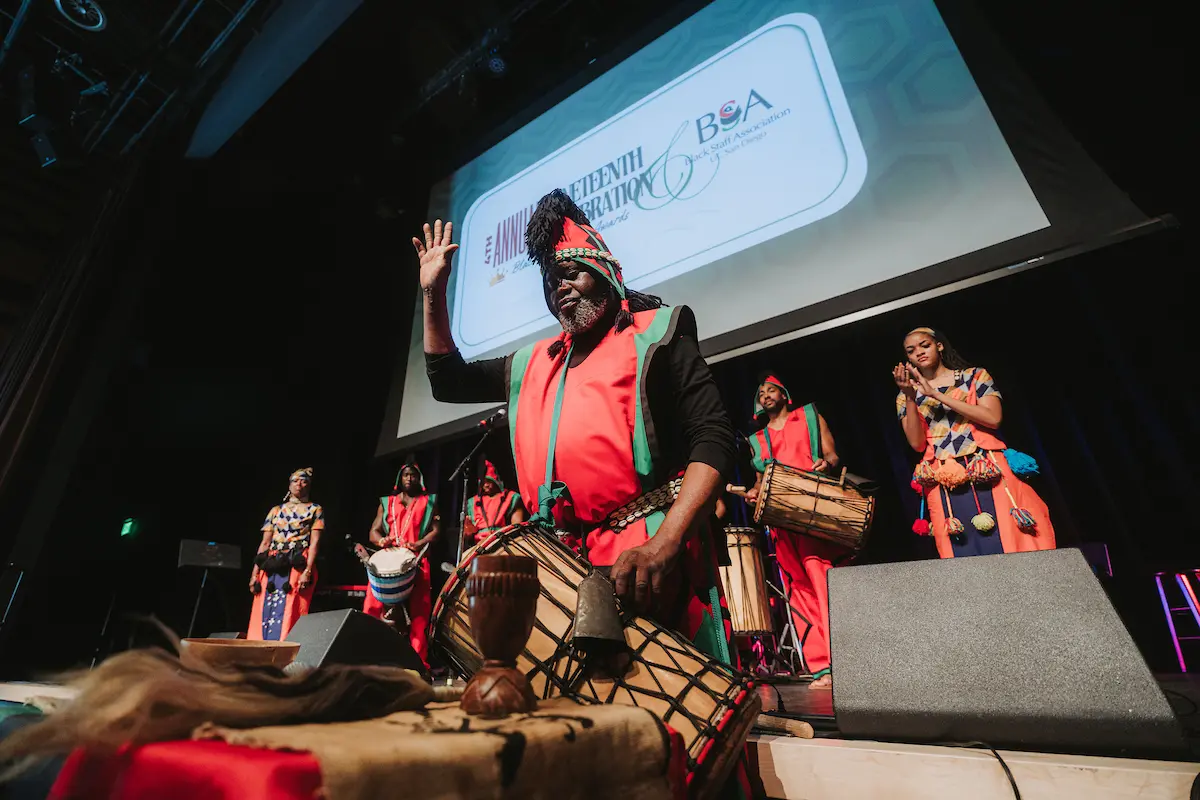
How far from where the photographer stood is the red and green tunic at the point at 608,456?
42.8 inches

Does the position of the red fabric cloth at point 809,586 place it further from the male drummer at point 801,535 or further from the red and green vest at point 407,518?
the red and green vest at point 407,518

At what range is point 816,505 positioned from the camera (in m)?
2.80

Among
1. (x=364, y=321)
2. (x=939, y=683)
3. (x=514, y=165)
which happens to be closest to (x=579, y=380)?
(x=939, y=683)

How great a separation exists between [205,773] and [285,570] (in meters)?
5.07

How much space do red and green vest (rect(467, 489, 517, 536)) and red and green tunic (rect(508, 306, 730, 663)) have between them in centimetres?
383

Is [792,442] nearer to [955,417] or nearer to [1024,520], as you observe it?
[955,417]

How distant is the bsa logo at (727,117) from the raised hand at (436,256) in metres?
2.29

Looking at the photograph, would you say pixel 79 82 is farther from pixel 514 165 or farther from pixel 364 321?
pixel 514 165

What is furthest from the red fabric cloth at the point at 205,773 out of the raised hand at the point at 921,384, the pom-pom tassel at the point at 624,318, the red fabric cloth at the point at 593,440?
the raised hand at the point at 921,384

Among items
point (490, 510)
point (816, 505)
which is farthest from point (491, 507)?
point (816, 505)

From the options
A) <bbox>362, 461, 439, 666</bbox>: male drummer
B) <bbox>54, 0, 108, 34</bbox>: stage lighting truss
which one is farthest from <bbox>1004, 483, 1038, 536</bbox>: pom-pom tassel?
<bbox>54, 0, 108, 34</bbox>: stage lighting truss

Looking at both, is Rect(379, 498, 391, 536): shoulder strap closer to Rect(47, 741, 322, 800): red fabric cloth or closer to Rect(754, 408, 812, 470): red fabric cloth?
Rect(754, 408, 812, 470): red fabric cloth

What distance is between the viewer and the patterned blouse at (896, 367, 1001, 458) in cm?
248

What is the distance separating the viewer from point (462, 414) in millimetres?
3906
